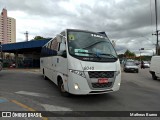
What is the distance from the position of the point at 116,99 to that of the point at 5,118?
437cm

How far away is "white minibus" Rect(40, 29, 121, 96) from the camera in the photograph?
6.49 meters

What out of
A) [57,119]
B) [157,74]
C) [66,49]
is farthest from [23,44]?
[57,119]

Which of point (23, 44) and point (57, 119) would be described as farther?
point (23, 44)

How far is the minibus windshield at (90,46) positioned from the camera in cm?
690

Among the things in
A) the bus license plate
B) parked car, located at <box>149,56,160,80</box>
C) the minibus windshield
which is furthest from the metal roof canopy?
the bus license plate

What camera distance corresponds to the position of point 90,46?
724 cm

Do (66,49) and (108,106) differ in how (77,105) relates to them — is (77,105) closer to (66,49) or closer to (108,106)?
(108,106)

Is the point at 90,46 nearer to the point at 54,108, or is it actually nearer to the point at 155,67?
the point at 54,108

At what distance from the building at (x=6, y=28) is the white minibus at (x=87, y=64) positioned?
80.5 meters

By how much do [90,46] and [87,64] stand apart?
0.99 m

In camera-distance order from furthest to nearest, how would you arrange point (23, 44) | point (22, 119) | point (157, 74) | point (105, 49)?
point (23, 44), point (157, 74), point (105, 49), point (22, 119)

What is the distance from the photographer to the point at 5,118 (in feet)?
16.7

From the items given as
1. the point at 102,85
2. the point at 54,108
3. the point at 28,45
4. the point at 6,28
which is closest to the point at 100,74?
the point at 102,85

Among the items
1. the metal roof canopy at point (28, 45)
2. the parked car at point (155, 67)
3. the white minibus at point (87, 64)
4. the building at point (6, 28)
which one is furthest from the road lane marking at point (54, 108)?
the building at point (6, 28)
